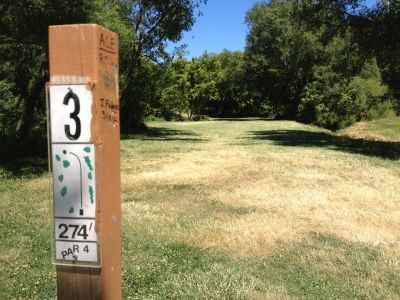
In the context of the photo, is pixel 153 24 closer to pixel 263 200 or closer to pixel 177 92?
pixel 263 200

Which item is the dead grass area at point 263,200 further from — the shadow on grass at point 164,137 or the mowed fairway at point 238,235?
the shadow on grass at point 164,137

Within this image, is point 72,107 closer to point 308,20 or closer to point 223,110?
point 308,20

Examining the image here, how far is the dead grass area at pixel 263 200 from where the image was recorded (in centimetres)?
577

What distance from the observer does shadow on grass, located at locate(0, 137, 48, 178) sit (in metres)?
10.9

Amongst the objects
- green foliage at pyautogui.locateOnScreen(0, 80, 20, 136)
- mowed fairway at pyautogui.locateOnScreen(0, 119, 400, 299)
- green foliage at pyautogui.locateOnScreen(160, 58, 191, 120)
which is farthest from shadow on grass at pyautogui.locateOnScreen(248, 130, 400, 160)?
green foliage at pyautogui.locateOnScreen(160, 58, 191, 120)

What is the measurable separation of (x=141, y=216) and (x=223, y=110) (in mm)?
55878

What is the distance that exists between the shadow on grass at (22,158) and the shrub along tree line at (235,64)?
1.66 feet

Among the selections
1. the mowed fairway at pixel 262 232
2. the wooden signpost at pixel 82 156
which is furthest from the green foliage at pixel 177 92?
the wooden signpost at pixel 82 156

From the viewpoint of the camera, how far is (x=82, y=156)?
1.98m

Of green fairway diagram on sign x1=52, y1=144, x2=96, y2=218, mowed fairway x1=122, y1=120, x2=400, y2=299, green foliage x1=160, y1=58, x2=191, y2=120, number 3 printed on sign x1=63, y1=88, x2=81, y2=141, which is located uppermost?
green foliage x1=160, y1=58, x2=191, y2=120

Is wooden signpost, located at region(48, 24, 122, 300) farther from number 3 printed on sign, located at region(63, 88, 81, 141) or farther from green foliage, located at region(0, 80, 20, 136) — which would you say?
green foliage, located at region(0, 80, 20, 136)

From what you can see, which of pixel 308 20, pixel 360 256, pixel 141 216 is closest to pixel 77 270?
pixel 360 256

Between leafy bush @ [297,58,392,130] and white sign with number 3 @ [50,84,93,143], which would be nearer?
white sign with number 3 @ [50,84,93,143]

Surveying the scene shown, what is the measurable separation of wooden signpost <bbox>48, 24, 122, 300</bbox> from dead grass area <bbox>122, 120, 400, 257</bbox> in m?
3.17
